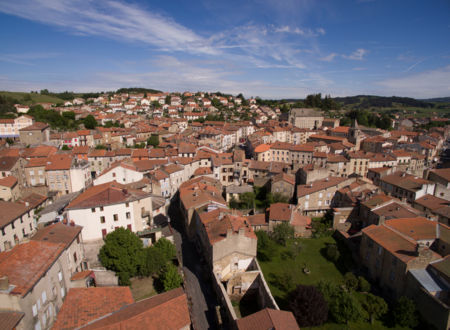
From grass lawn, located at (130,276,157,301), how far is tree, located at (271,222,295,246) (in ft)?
55.5

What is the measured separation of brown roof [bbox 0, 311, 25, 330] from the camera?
645 inches

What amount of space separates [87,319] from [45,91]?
207m

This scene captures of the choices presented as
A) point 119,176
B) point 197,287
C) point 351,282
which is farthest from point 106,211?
point 351,282

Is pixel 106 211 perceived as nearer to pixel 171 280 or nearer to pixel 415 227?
pixel 171 280

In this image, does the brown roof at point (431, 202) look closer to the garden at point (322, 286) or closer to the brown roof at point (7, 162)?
the garden at point (322, 286)

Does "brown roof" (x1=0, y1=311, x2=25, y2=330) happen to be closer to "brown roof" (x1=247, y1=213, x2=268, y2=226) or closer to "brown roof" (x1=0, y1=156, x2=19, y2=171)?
"brown roof" (x1=247, y1=213, x2=268, y2=226)

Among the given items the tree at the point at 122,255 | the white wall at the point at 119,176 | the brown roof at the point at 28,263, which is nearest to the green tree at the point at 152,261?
the tree at the point at 122,255

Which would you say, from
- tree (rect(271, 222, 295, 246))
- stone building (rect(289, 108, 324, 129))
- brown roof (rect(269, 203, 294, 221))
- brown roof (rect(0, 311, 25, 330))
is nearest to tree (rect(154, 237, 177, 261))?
brown roof (rect(0, 311, 25, 330))

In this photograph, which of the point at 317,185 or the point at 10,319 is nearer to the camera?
the point at 10,319

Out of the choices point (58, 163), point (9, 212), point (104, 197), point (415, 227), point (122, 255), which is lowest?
point (122, 255)

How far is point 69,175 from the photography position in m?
49.8

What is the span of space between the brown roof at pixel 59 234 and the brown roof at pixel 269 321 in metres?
17.2

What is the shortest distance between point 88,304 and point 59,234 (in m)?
8.50

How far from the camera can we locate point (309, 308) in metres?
22.9
